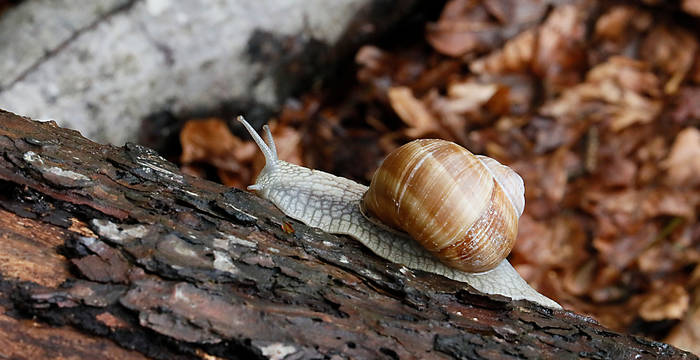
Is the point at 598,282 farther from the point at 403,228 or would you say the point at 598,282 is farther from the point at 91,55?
the point at 91,55

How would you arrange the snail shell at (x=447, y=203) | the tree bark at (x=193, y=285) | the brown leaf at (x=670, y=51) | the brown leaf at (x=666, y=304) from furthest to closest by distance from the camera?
the brown leaf at (x=670, y=51) → the brown leaf at (x=666, y=304) → the snail shell at (x=447, y=203) → the tree bark at (x=193, y=285)

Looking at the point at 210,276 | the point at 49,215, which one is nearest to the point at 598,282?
the point at 210,276

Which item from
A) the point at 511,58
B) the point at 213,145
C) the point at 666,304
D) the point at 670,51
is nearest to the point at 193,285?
the point at 213,145

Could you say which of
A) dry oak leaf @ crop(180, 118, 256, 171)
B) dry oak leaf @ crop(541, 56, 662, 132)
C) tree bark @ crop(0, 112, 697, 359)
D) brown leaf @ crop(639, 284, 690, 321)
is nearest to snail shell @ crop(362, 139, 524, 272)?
tree bark @ crop(0, 112, 697, 359)

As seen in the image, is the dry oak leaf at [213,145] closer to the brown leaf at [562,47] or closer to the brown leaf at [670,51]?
the brown leaf at [562,47]

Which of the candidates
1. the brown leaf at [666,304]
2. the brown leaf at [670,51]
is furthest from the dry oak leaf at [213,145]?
the brown leaf at [670,51]

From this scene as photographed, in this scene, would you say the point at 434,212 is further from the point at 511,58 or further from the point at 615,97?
the point at 615,97
